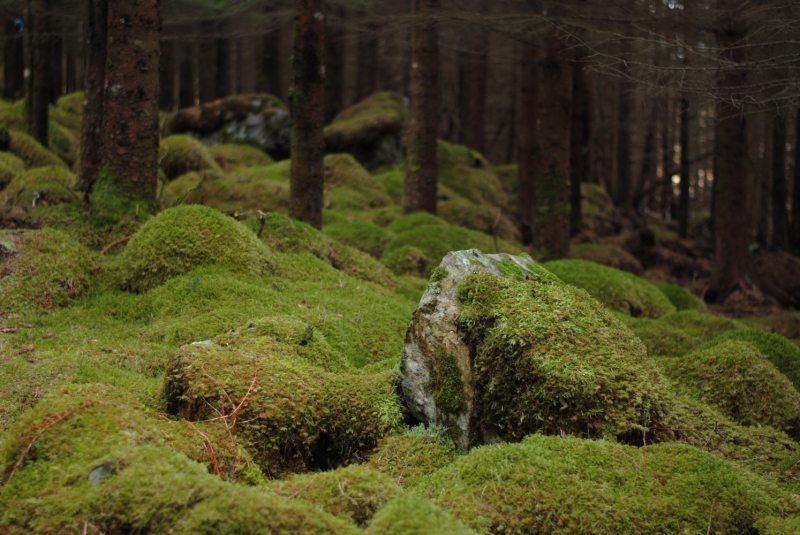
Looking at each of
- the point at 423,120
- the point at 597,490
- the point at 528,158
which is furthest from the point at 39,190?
the point at 528,158

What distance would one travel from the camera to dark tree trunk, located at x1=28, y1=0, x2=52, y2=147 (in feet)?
37.2

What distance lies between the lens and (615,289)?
7.69m

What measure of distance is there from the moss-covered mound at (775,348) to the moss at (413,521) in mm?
3869

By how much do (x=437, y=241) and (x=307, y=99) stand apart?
3.27 meters

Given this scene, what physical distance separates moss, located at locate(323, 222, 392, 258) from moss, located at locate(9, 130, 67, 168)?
5.72 metres

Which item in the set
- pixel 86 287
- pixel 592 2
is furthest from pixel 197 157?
pixel 592 2

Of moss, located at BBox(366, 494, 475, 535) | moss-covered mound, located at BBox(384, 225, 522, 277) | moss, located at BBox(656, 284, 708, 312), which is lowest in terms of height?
moss, located at BBox(656, 284, 708, 312)

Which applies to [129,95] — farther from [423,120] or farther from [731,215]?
[731,215]

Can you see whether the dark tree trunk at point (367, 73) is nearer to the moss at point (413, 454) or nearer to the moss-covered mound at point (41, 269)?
the moss-covered mound at point (41, 269)

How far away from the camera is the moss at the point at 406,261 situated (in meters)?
8.20

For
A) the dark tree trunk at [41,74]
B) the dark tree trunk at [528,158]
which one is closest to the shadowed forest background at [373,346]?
the dark tree trunk at [41,74]

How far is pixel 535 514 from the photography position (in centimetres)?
Answer: 248

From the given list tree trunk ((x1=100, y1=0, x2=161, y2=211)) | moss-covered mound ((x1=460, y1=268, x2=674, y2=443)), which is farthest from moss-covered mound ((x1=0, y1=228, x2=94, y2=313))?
moss-covered mound ((x1=460, y1=268, x2=674, y2=443))

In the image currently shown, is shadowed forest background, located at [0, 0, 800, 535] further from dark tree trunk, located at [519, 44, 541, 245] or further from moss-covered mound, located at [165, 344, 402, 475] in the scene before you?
dark tree trunk, located at [519, 44, 541, 245]
